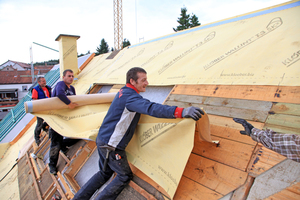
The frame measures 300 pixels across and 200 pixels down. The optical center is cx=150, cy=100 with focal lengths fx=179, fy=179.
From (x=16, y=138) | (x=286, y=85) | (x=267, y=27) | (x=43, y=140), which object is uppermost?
(x=267, y=27)

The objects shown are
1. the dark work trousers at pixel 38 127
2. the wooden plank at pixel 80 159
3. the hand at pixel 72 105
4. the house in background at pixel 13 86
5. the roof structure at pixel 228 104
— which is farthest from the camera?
the house in background at pixel 13 86

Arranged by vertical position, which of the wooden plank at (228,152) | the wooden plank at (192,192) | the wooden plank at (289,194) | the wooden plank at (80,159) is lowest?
the wooden plank at (80,159)

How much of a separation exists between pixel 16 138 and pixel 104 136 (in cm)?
575

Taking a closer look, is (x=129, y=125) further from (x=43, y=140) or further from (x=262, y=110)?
(x=43, y=140)

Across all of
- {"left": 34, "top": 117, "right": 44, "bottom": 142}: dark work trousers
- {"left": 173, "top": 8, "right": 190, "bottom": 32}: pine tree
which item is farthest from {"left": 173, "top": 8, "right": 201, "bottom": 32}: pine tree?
{"left": 34, "top": 117, "right": 44, "bottom": 142}: dark work trousers

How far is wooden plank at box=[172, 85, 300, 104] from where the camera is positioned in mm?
1977

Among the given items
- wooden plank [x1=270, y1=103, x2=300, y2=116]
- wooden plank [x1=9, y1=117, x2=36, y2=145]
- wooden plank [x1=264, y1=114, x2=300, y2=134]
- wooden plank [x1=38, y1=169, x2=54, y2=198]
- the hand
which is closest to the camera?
wooden plank [x1=264, y1=114, x2=300, y2=134]

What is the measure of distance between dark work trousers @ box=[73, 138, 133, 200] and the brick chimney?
5754 mm

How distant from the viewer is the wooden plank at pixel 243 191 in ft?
4.83

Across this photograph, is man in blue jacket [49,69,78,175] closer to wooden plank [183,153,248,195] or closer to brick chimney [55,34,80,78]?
wooden plank [183,153,248,195]

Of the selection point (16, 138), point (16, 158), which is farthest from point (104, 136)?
point (16, 138)

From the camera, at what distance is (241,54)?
282cm

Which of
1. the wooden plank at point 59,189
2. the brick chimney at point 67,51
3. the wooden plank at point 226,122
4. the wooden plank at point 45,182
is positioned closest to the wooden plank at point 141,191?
the wooden plank at point 226,122

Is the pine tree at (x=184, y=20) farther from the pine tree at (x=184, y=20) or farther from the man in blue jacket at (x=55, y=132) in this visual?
the man in blue jacket at (x=55, y=132)
